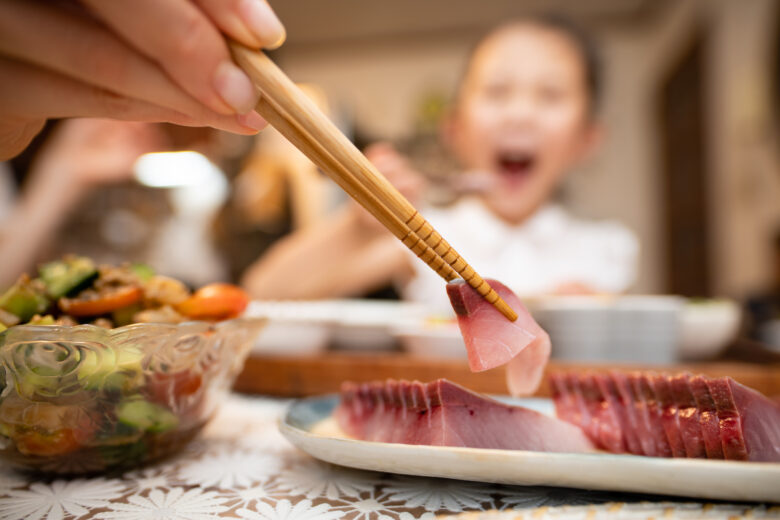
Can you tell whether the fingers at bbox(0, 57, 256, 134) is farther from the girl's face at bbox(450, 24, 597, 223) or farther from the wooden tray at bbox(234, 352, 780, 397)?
the girl's face at bbox(450, 24, 597, 223)

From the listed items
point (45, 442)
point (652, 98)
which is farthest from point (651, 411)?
point (652, 98)

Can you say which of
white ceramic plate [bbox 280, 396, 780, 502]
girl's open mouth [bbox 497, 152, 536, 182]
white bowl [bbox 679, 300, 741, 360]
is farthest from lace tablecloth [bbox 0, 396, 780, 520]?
girl's open mouth [bbox 497, 152, 536, 182]

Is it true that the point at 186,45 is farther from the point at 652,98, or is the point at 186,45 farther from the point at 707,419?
the point at 652,98

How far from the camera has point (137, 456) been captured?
0.48 meters

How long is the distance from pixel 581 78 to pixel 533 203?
498 mm

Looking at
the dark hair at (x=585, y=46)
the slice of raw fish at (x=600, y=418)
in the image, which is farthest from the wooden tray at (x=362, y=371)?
the dark hair at (x=585, y=46)

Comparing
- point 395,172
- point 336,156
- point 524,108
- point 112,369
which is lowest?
point 112,369

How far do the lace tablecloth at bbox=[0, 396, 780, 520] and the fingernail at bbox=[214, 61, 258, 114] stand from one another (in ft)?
1.03

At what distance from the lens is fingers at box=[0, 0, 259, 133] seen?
0.36 metres

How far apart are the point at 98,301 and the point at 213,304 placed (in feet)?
0.35

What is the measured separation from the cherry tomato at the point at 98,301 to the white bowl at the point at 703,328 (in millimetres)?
909

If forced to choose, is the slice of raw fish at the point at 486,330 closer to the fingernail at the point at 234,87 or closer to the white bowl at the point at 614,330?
the fingernail at the point at 234,87

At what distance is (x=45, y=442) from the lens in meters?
0.43

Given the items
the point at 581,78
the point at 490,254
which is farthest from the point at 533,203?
the point at 581,78
